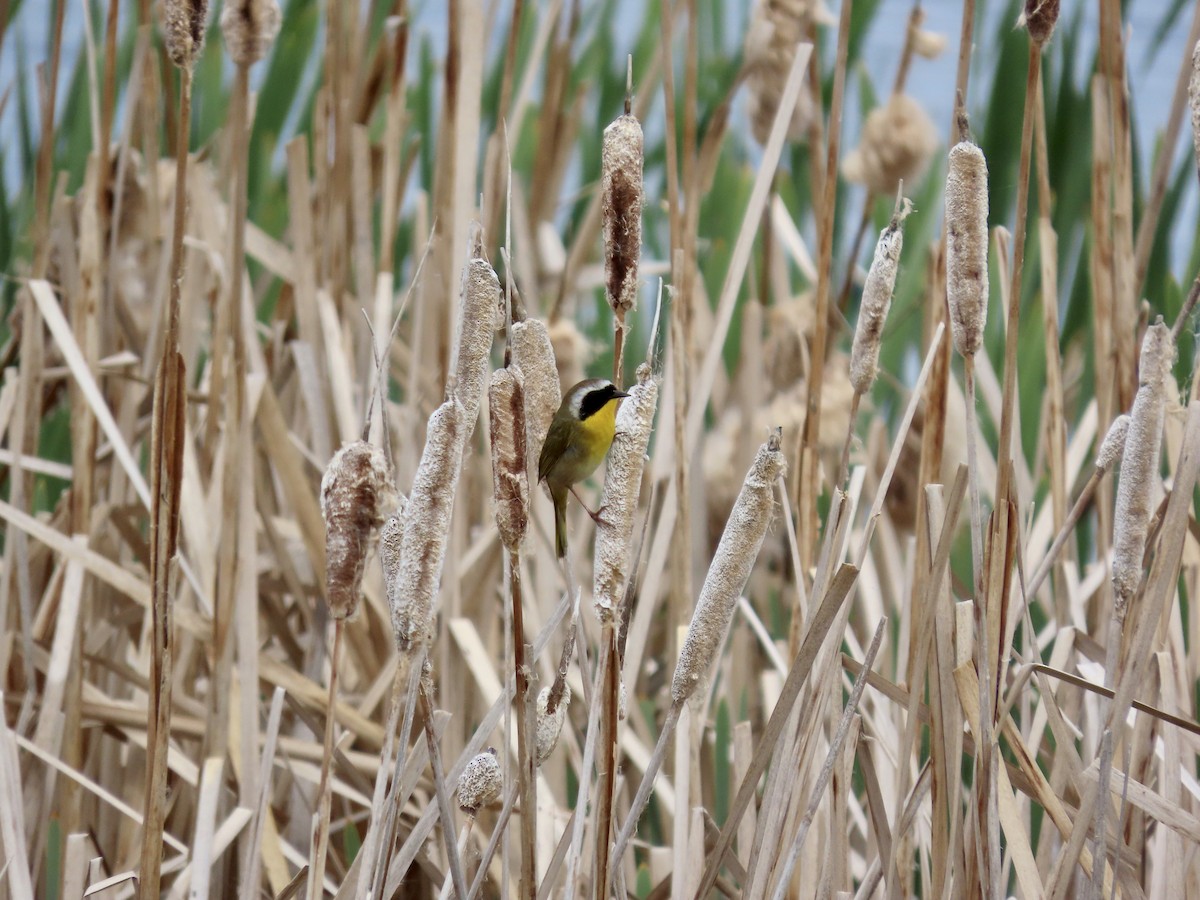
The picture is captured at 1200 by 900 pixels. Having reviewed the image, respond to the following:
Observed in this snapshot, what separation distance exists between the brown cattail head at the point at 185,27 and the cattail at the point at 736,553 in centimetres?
44

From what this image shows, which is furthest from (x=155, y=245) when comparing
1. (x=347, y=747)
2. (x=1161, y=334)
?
(x=1161, y=334)

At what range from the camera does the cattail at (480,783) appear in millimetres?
716

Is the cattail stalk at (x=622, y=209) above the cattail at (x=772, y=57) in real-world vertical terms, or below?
below

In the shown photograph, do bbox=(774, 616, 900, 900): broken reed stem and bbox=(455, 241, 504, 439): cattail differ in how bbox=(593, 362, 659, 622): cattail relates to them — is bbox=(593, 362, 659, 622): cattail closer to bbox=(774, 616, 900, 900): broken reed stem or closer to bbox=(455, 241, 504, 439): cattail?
bbox=(455, 241, 504, 439): cattail

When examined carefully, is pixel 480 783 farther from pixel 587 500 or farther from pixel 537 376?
pixel 587 500

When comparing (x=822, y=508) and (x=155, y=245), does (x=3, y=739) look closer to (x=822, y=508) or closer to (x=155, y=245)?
(x=155, y=245)

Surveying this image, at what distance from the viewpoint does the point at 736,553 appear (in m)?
0.69

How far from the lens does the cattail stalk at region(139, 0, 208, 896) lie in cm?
78

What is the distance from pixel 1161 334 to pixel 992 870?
0.35 m

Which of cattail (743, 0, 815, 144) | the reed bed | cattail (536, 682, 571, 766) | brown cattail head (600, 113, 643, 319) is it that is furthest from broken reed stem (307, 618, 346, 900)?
cattail (743, 0, 815, 144)

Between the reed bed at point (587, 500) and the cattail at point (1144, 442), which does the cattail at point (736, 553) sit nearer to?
the reed bed at point (587, 500)

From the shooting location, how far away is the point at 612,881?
2.57 ft

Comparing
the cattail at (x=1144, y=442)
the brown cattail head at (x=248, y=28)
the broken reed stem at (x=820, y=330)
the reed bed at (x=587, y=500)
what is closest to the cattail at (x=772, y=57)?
the reed bed at (x=587, y=500)

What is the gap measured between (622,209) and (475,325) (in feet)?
0.34
